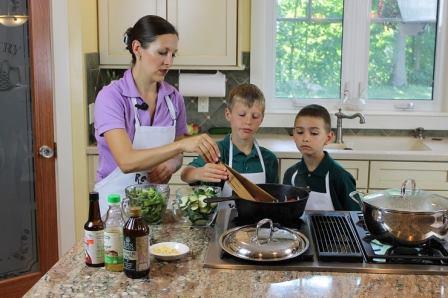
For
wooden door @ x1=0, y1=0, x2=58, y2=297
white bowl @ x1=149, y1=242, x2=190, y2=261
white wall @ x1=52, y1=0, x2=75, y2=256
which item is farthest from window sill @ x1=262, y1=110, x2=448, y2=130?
white bowl @ x1=149, y1=242, x2=190, y2=261

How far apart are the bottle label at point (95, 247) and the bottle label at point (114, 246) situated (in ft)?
0.10

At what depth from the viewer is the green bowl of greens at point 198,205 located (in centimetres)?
170

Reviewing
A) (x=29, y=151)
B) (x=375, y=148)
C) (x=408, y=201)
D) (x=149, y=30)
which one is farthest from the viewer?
(x=375, y=148)

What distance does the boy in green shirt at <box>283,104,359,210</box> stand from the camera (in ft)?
6.69

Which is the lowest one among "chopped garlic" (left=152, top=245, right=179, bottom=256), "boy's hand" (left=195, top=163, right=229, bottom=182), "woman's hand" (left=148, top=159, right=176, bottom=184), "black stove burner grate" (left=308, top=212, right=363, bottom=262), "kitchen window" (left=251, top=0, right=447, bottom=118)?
"chopped garlic" (left=152, top=245, right=179, bottom=256)

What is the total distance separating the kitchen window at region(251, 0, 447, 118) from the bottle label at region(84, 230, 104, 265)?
91.8 inches

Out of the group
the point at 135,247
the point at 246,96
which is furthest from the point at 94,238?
the point at 246,96

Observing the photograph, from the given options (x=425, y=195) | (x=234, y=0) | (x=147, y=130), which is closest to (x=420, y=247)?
(x=425, y=195)

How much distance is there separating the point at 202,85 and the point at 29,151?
1.09m

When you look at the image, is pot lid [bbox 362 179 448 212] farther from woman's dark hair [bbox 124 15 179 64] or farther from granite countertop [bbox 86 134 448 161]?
granite countertop [bbox 86 134 448 161]

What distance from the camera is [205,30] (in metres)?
3.26

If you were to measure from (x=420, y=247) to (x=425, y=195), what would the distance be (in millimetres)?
157

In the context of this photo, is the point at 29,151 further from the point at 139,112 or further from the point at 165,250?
the point at 165,250

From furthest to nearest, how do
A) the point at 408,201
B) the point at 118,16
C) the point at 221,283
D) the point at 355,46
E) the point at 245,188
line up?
the point at 355,46 < the point at 118,16 < the point at 245,188 < the point at 408,201 < the point at 221,283
